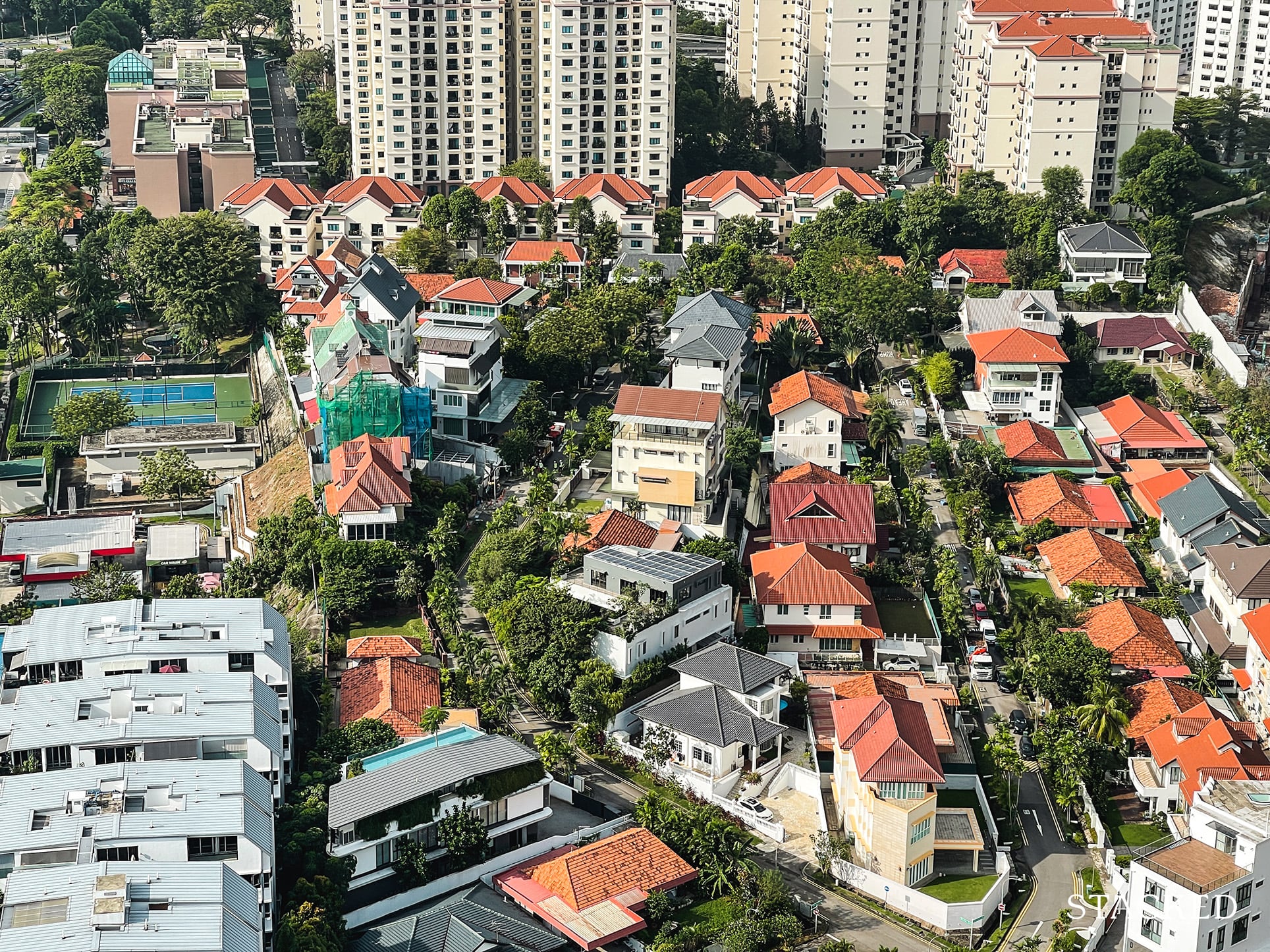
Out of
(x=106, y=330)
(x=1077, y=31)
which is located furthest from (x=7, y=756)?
(x=1077, y=31)

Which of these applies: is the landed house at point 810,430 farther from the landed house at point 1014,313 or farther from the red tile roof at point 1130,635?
the red tile roof at point 1130,635

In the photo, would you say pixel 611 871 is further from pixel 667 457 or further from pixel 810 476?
pixel 810 476

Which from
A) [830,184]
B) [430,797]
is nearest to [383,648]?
[430,797]

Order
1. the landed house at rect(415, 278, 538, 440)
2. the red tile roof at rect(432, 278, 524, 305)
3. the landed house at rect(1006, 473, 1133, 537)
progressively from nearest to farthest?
the landed house at rect(1006, 473, 1133, 537)
the landed house at rect(415, 278, 538, 440)
the red tile roof at rect(432, 278, 524, 305)

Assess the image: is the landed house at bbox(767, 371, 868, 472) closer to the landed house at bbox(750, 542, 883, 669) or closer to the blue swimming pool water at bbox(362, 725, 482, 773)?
the landed house at bbox(750, 542, 883, 669)

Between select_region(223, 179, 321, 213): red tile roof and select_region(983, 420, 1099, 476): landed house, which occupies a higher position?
select_region(223, 179, 321, 213): red tile roof

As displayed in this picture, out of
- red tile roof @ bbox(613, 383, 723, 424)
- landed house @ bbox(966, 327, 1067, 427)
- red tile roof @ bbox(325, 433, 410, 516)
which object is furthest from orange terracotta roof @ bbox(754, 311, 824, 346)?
red tile roof @ bbox(325, 433, 410, 516)

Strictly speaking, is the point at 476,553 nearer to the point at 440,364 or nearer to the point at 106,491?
the point at 440,364
